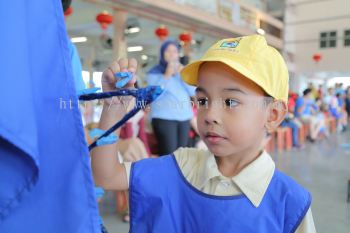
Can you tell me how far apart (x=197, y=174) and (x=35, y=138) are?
42 cm

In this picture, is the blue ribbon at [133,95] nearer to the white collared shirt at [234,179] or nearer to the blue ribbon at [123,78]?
the blue ribbon at [123,78]

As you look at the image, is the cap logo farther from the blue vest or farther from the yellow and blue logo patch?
the blue vest

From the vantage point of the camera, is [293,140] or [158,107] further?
[293,140]

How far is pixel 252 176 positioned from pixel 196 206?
0.14 meters

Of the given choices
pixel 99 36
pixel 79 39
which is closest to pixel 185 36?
pixel 99 36

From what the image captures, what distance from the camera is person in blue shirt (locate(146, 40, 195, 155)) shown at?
2297 millimetres

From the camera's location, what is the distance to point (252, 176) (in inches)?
28.2

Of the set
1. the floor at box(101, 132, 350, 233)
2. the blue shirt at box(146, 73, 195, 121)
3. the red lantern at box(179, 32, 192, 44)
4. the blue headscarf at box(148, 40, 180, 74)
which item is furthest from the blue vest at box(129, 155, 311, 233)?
the red lantern at box(179, 32, 192, 44)

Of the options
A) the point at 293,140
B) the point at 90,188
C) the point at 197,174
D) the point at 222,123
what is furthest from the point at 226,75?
the point at 293,140

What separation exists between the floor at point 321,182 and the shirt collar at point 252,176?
54.7 inches

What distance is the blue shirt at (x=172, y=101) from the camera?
7.53 ft

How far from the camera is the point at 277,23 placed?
591 cm

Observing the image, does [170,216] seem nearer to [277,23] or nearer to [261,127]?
[261,127]

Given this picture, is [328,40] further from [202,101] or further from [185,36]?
[185,36]
